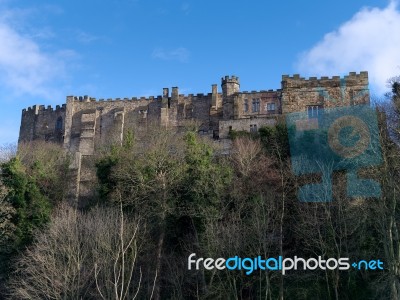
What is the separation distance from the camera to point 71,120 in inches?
2304

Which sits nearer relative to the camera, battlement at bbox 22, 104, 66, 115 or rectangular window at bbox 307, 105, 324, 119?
rectangular window at bbox 307, 105, 324, 119

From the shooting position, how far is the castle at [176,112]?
141 ft

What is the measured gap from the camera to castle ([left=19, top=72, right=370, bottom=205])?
4288cm

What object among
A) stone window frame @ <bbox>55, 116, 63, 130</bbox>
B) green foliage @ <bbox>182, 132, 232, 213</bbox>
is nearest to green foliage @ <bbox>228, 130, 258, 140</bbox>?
green foliage @ <bbox>182, 132, 232, 213</bbox>

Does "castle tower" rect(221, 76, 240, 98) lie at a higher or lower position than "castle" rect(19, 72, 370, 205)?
higher

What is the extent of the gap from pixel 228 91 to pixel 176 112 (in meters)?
5.82

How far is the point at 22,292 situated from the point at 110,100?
115 feet

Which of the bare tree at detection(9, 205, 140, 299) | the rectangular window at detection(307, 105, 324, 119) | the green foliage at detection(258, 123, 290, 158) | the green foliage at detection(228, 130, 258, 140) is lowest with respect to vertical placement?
the bare tree at detection(9, 205, 140, 299)

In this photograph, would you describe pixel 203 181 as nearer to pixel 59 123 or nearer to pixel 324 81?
pixel 324 81

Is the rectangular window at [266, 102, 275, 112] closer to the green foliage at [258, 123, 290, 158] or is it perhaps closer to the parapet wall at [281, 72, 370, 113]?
the parapet wall at [281, 72, 370, 113]

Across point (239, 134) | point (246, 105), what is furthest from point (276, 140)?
point (246, 105)

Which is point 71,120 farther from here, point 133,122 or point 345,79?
point 345,79

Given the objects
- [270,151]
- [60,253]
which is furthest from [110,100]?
[60,253]

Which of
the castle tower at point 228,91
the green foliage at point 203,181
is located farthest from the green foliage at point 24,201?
the castle tower at point 228,91
